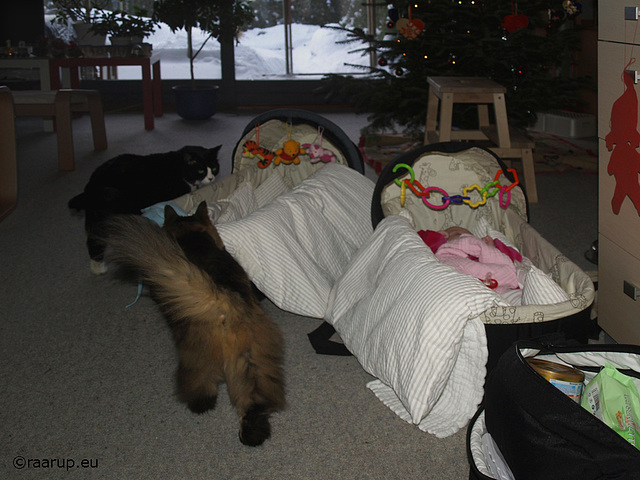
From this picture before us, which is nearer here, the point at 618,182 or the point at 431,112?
the point at 618,182

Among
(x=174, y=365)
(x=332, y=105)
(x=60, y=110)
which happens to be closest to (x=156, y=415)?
(x=174, y=365)

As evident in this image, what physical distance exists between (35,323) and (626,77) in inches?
79.5

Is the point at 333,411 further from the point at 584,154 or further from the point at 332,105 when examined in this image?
the point at 332,105

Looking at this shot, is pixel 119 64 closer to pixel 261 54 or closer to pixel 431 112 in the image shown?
pixel 261 54

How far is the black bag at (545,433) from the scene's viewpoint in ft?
3.45

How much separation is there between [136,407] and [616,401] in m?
1.23

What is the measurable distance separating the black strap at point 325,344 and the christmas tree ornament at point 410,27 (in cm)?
231

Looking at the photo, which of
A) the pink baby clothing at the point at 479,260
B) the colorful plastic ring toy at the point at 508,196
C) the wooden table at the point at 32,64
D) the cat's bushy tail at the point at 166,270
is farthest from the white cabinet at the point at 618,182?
the wooden table at the point at 32,64

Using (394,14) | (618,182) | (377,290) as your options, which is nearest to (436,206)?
(377,290)

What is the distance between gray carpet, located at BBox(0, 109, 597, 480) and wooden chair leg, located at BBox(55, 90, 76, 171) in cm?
141

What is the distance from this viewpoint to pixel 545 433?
3.68ft

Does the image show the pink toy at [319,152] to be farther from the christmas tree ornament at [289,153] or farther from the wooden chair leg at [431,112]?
the wooden chair leg at [431,112]

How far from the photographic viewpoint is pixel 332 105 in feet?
20.6

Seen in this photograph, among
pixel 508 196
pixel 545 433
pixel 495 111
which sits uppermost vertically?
pixel 495 111
